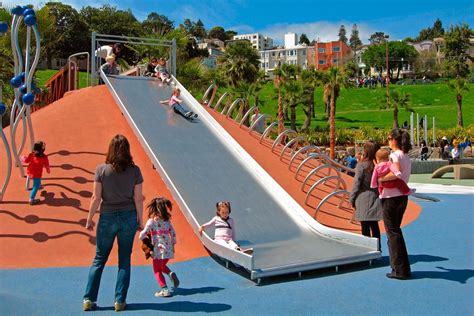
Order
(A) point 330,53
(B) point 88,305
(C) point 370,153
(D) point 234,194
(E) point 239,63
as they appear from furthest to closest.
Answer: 1. (A) point 330,53
2. (E) point 239,63
3. (D) point 234,194
4. (C) point 370,153
5. (B) point 88,305

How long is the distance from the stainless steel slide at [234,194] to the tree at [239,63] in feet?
140

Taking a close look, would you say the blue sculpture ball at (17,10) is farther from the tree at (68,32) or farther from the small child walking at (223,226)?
the tree at (68,32)

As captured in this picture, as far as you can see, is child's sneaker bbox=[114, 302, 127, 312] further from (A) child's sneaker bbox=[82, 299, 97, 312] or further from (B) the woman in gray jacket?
(B) the woman in gray jacket

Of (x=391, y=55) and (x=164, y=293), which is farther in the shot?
(x=391, y=55)

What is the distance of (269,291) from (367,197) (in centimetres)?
231

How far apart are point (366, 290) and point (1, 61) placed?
→ 23.2 meters

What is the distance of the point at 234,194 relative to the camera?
995cm

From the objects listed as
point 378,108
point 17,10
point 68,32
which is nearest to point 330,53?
point 378,108

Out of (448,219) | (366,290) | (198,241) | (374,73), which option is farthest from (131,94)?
(374,73)

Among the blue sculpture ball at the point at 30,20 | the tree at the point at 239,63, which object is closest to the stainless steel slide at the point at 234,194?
the blue sculpture ball at the point at 30,20

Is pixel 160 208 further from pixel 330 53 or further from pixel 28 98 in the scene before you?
pixel 330 53

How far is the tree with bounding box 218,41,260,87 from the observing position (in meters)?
56.0

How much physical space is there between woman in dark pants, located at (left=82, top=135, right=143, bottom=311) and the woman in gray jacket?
362 centimetres

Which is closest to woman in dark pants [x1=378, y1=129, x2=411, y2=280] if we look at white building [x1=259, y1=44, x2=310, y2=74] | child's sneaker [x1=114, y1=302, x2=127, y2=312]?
child's sneaker [x1=114, y1=302, x2=127, y2=312]
